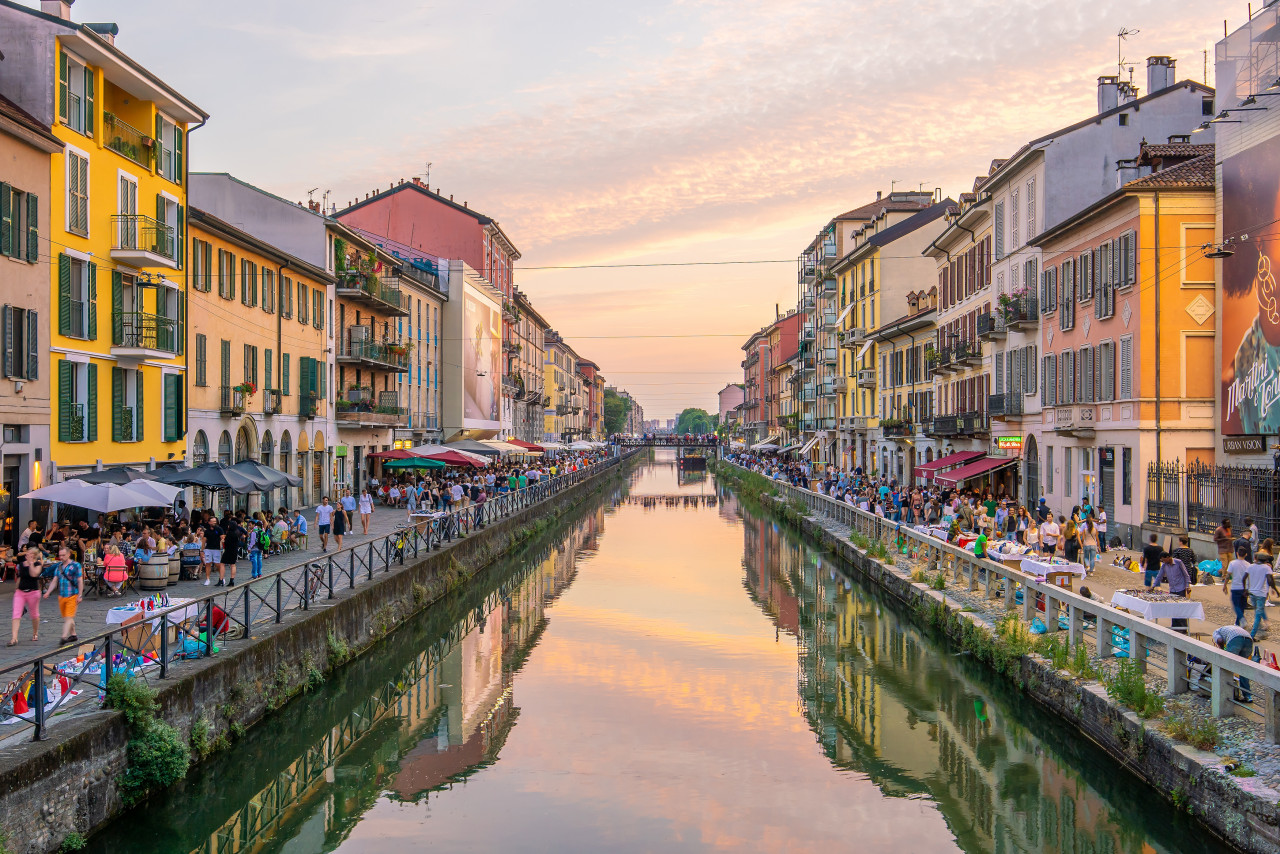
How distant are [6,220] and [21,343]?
223 cm

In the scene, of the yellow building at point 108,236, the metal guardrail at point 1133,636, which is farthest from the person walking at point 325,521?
the metal guardrail at point 1133,636

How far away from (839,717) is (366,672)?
7949 millimetres

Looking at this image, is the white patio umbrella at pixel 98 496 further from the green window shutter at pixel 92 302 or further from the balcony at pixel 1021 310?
the balcony at pixel 1021 310

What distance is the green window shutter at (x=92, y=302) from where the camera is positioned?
22.3 meters

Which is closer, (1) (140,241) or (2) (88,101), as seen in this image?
(2) (88,101)

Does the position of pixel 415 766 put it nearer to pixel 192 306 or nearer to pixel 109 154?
pixel 109 154

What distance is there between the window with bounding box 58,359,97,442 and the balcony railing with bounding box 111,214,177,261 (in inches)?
116

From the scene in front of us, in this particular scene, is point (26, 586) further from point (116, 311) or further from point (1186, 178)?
point (1186, 178)

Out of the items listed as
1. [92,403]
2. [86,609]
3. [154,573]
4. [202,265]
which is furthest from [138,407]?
[86,609]

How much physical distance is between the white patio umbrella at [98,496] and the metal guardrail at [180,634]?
8.54 feet

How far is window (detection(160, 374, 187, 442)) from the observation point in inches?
1030

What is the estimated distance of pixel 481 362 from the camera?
2420 inches

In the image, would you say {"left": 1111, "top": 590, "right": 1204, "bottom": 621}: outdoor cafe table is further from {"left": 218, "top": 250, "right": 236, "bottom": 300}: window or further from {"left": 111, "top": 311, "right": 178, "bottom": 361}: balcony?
{"left": 218, "top": 250, "right": 236, "bottom": 300}: window

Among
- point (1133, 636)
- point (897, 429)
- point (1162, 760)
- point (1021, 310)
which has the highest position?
point (1021, 310)
